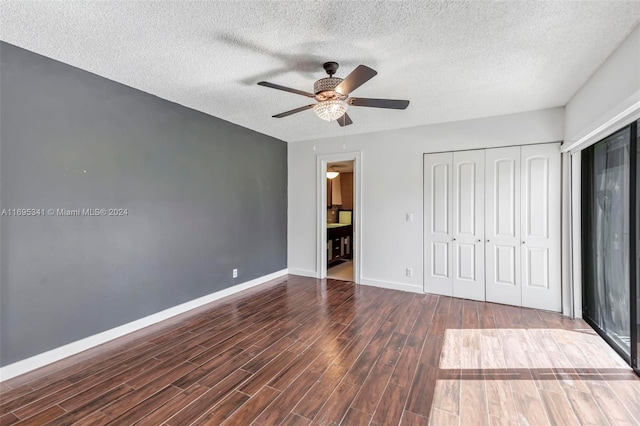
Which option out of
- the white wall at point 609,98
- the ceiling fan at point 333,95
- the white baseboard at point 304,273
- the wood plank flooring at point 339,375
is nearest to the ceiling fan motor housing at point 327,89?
the ceiling fan at point 333,95

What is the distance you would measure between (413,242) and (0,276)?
174 inches

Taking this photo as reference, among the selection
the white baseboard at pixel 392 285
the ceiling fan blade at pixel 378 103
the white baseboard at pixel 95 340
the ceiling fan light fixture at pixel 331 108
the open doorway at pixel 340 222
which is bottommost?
the white baseboard at pixel 95 340

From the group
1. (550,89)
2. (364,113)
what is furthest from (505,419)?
(364,113)

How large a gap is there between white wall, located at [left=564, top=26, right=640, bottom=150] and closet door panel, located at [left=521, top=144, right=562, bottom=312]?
403mm

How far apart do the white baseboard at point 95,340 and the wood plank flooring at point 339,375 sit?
0.25ft

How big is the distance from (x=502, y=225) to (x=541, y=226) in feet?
1.35

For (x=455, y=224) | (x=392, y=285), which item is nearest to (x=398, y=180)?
(x=455, y=224)

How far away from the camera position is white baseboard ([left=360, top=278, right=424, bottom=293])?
4379 millimetres

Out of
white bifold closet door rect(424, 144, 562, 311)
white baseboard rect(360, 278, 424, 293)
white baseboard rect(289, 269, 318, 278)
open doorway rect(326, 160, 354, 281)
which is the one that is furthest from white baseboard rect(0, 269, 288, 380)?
white bifold closet door rect(424, 144, 562, 311)

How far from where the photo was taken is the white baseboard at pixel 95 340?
2254 mm

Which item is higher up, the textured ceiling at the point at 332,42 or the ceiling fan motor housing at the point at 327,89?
the textured ceiling at the point at 332,42

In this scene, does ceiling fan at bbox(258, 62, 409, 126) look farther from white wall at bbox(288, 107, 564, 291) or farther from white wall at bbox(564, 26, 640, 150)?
white wall at bbox(288, 107, 564, 291)

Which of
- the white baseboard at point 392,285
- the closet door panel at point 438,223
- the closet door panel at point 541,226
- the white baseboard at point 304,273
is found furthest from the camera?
the white baseboard at point 304,273

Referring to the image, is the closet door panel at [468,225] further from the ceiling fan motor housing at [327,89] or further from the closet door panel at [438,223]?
the ceiling fan motor housing at [327,89]
